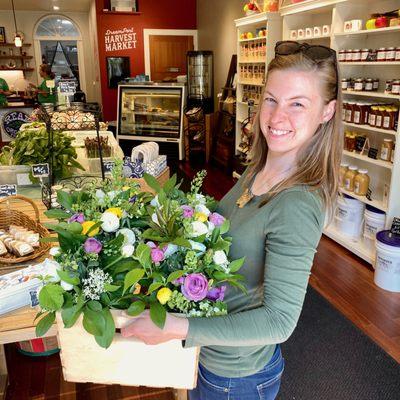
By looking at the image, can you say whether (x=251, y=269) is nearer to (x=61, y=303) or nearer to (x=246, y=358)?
(x=246, y=358)

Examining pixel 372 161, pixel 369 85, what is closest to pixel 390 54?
pixel 369 85

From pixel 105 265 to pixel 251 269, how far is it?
35 centimetres

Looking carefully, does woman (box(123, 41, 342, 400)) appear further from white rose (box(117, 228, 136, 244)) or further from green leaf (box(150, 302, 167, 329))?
white rose (box(117, 228, 136, 244))

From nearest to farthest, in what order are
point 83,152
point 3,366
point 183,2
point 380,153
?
point 3,366, point 83,152, point 380,153, point 183,2

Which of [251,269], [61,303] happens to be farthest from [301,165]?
[61,303]

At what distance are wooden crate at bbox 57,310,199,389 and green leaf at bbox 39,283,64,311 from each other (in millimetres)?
89

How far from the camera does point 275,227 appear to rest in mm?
920

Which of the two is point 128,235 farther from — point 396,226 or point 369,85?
point 369,85

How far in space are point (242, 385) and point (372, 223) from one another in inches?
111

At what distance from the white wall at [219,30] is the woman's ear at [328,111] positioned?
6010mm

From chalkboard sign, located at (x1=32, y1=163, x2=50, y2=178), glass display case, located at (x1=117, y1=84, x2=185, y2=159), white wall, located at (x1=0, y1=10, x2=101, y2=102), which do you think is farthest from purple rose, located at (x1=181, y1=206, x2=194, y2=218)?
white wall, located at (x1=0, y1=10, x2=101, y2=102)

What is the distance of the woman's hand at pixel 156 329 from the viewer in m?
0.88

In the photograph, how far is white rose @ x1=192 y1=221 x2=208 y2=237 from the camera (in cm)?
92

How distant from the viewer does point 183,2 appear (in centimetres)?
853
